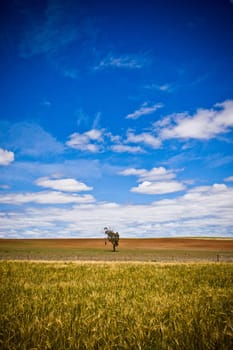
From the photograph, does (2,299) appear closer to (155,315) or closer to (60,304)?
(60,304)

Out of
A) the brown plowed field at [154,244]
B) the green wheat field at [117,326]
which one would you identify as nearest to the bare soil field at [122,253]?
the brown plowed field at [154,244]

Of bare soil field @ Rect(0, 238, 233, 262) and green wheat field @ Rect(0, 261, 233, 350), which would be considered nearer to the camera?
green wheat field @ Rect(0, 261, 233, 350)

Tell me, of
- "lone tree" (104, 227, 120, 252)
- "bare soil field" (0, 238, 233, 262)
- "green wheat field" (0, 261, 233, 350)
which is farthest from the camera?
"lone tree" (104, 227, 120, 252)

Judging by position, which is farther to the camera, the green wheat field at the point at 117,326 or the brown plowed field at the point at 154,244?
the brown plowed field at the point at 154,244

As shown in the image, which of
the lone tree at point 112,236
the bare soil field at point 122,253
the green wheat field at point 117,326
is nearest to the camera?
the green wheat field at point 117,326

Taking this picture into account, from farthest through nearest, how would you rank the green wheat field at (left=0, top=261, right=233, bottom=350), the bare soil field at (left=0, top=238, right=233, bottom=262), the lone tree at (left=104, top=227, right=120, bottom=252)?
the lone tree at (left=104, top=227, right=120, bottom=252)
the bare soil field at (left=0, top=238, right=233, bottom=262)
the green wheat field at (left=0, top=261, right=233, bottom=350)

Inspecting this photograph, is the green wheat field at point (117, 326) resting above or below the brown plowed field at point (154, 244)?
above

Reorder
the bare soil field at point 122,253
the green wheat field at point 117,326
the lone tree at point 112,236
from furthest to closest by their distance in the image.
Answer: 1. the lone tree at point 112,236
2. the bare soil field at point 122,253
3. the green wheat field at point 117,326

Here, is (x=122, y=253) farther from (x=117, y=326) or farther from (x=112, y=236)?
(x=117, y=326)

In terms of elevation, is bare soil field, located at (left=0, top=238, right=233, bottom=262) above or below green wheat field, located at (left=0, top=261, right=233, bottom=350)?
below

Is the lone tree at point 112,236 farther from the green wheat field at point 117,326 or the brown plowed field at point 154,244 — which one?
the green wheat field at point 117,326

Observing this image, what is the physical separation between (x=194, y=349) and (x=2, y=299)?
15.8ft

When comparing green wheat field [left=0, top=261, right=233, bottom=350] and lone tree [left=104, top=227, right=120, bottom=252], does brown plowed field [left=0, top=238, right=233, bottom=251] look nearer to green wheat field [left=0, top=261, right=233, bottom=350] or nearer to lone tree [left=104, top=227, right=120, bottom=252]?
lone tree [left=104, top=227, right=120, bottom=252]

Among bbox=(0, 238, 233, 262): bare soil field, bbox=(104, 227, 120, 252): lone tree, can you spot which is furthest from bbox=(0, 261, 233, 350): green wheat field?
bbox=(104, 227, 120, 252): lone tree
